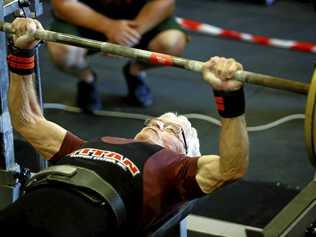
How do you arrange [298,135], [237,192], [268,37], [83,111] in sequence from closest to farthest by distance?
[237,192], [298,135], [83,111], [268,37]

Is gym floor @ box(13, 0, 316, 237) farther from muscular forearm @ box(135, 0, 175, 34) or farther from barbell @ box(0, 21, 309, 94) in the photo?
barbell @ box(0, 21, 309, 94)

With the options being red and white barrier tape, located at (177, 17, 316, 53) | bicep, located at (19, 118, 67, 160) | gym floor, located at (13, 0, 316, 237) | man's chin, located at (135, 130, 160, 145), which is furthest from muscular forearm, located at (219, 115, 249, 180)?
red and white barrier tape, located at (177, 17, 316, 53)

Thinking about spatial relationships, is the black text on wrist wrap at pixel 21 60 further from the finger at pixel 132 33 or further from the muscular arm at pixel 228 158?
the finger at pixel 132 33

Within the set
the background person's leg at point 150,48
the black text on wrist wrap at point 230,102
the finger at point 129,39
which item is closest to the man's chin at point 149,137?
the black text on wrist wrap at point 230,102

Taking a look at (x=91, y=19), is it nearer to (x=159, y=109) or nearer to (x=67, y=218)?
(x=159, y=109)

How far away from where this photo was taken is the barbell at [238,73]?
179 cm

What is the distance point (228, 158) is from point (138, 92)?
1.84 metres

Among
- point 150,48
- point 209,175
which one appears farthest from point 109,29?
point 209,175

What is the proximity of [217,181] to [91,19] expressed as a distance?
179 centimetres

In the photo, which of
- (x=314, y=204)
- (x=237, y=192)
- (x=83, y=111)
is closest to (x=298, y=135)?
(x=237, y=192)

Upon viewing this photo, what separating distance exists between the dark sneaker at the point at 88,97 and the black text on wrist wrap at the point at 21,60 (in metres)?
1.44

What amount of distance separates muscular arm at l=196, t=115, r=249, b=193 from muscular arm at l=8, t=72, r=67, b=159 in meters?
0.51

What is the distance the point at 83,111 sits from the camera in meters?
3.78

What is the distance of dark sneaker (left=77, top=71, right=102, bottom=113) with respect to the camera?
377 cm
